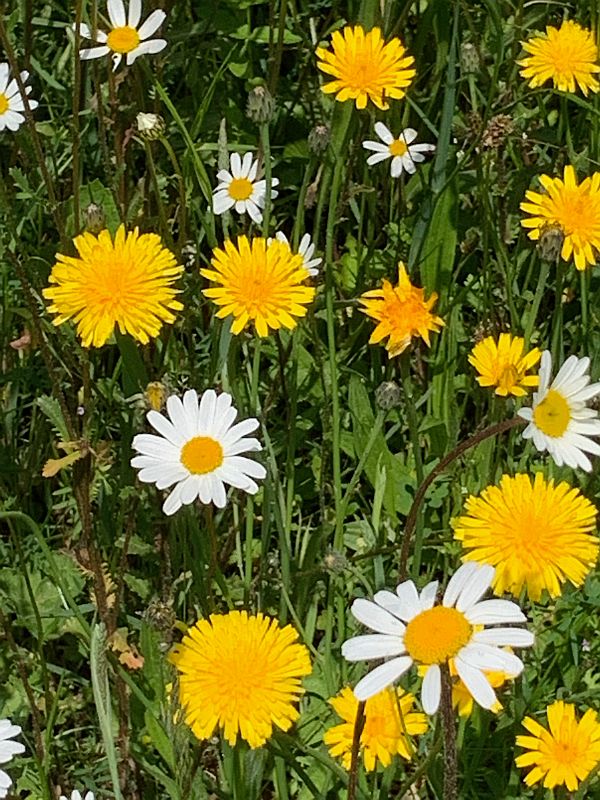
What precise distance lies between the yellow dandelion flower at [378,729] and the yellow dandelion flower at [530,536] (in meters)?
0.17

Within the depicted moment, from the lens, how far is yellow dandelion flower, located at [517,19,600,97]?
1632mm

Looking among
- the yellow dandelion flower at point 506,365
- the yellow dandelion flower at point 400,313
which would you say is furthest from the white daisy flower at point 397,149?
the yellow dandelion flower at point 506,365

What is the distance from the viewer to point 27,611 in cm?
150

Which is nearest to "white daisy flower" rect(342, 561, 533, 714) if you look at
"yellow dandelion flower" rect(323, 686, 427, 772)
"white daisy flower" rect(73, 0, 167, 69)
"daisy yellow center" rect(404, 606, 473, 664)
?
"daisy yellow center" rect(404, 606, 473, 664)

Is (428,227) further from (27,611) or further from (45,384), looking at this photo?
(27,611)

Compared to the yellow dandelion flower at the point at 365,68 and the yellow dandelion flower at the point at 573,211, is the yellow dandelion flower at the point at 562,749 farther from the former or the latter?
the yellow dandelion flower at the point at 365,68

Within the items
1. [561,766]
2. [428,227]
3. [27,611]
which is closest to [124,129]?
[428,227]

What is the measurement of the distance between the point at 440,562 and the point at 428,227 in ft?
1.70

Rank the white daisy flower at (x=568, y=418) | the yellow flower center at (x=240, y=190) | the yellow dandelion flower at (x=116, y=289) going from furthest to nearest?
the yellow flower center at (x=240, y=190) → the yellow dandelion flower at (x=116, y=289) → the white daisy flower at (x=568, y=418)

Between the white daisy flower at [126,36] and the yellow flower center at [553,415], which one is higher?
the white daisy flower at [126,36]

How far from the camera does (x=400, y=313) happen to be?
4.96ft

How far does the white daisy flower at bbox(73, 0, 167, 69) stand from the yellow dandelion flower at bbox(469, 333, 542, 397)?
0.57 metres

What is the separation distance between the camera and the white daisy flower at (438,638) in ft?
2.72

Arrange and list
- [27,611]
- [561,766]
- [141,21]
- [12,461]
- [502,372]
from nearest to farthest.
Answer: [561,766] → [502,372] → [27,611] → [12,461] → [141,21]
